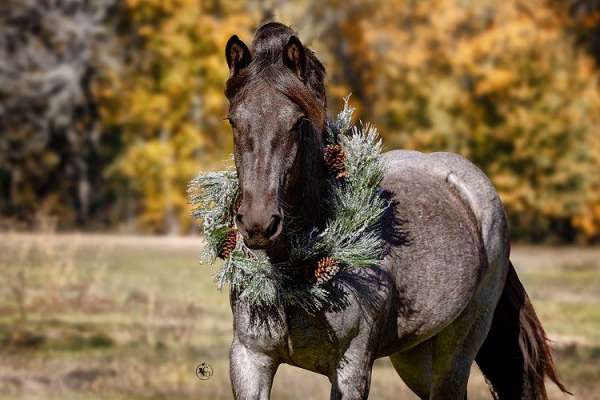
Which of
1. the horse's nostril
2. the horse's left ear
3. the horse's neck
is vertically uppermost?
the horse's left ear

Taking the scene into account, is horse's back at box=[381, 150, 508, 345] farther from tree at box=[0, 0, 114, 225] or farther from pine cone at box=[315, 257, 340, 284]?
tree at box=[0, 0, 114, 225]

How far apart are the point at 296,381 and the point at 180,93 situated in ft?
79.7

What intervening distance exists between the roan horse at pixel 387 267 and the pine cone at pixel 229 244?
0.64 feet

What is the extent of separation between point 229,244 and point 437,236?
1467mm

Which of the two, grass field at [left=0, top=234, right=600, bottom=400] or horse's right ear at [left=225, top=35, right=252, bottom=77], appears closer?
horse's right ear at [left=225, top=35, right=252, bottom=77]

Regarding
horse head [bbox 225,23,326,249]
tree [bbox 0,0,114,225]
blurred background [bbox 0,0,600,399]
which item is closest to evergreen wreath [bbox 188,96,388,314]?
horse head [bbox 225,23,326,249]

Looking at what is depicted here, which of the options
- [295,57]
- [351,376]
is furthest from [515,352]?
[295,57]

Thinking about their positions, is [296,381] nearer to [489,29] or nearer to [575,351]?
[575,351]

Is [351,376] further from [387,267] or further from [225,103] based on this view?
[225,103]

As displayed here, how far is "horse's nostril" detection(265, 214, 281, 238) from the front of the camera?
14.2 ft

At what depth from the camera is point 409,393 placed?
31.8 feet

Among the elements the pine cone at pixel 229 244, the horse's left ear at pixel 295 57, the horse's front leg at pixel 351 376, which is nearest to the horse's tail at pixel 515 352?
the horse's front leg at pixel 351 376

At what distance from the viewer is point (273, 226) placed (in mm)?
4352

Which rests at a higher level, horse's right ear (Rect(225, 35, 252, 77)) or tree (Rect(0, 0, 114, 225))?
tree (Rect(0, 0, 114, 225))
